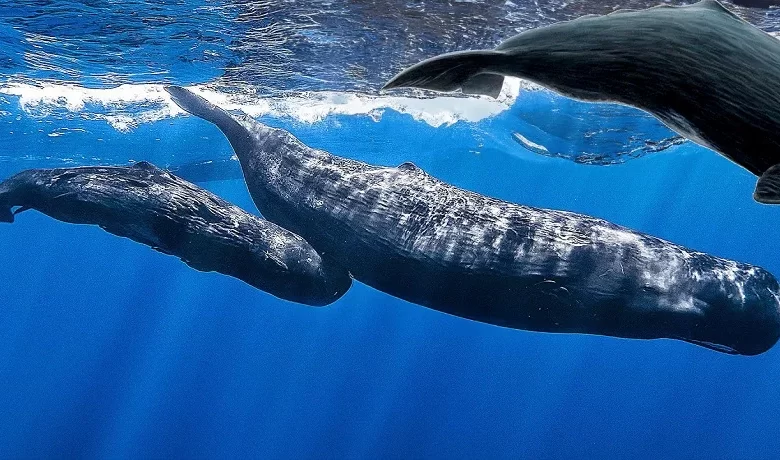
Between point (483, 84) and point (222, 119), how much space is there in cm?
1033

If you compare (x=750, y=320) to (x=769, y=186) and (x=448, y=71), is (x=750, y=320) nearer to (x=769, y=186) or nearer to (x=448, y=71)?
(x=769, y=186)

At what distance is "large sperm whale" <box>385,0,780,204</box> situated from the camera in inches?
85.0

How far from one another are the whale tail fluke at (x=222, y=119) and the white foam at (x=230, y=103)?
114 cm

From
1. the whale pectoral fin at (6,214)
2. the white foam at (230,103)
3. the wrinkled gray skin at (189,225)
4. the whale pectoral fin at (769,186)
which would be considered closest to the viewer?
the whale pectoral fin at (769,186)

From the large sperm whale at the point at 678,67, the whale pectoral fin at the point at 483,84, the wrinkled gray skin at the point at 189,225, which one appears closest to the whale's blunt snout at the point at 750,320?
the wrinkled gray skin at the point at 189,225

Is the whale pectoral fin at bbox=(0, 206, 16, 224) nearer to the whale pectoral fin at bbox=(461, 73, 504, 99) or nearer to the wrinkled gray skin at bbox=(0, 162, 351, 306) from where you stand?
the wrinkled gray skin at bbox=(0, 162, 351, 306)

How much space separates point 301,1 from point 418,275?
17.6 ft

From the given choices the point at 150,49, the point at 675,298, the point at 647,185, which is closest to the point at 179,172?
the point at 150,49

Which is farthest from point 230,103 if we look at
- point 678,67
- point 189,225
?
point 678,67

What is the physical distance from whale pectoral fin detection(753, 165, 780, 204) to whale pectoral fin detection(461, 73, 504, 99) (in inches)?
45.7

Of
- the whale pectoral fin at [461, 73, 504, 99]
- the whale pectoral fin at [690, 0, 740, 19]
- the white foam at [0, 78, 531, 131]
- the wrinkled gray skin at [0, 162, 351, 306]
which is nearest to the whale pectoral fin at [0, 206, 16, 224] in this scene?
the wrinkled gray skin at [0, 162, 351, 306]

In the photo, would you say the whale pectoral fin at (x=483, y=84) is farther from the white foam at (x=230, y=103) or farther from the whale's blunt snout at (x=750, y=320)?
the white foam at (x=230, y=103)

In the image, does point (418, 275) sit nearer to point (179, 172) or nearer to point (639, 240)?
point (639, 240)

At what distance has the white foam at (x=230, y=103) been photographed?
16.7 meters
